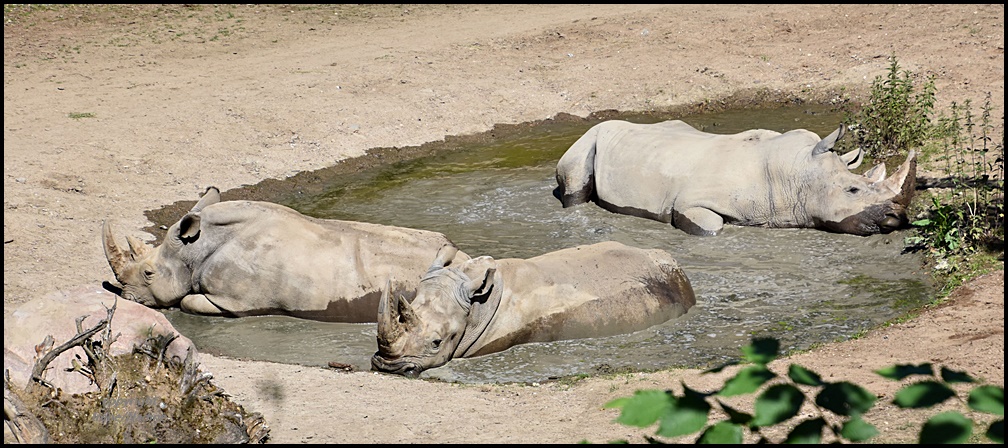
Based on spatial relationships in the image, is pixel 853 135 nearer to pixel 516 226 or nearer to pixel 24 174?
pixel 516 226

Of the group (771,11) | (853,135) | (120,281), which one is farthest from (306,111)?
(771,11)

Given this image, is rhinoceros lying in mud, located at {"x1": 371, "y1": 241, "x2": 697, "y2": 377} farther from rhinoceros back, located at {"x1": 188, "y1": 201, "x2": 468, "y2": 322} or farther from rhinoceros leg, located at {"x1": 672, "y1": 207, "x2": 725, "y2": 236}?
rhinoceros leg, located at {"x1": 672, "y1": 207, "x2": 725, "y2": 236}

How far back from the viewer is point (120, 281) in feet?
32.0

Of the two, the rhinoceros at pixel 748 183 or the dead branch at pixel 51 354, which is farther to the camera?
the rhinoceros at pixel 748 183

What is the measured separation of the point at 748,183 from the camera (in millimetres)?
11375

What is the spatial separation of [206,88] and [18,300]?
720 centimetres

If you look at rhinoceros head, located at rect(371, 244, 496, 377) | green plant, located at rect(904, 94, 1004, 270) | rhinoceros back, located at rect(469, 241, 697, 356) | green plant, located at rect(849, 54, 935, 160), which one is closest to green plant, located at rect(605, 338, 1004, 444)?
rhinoceros head, located at rect(371, 244, 496, 377)

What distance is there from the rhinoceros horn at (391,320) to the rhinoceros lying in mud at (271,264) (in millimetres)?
1028

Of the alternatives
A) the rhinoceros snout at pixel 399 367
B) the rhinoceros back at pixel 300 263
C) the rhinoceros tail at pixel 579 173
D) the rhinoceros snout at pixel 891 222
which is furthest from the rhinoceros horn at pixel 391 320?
the rhinoceros snout at pixel 891 222

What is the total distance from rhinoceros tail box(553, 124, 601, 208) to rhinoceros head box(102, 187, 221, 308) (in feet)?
13.5

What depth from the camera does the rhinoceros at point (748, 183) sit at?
11.0 meters

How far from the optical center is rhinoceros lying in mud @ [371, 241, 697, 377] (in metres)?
8.17

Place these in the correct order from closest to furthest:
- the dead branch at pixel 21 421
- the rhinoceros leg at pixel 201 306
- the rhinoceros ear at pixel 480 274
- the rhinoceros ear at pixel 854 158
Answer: the dead branch at pixel 21 421, the rhinoceros ear at pixel 480 274, the rhinoceros leg at pixel 201 306, the rhinoceros ear at pixel 854 158

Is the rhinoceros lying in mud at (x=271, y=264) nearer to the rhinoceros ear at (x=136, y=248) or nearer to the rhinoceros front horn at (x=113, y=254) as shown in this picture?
the rhinoceros front horn at (x=113, y=254)
